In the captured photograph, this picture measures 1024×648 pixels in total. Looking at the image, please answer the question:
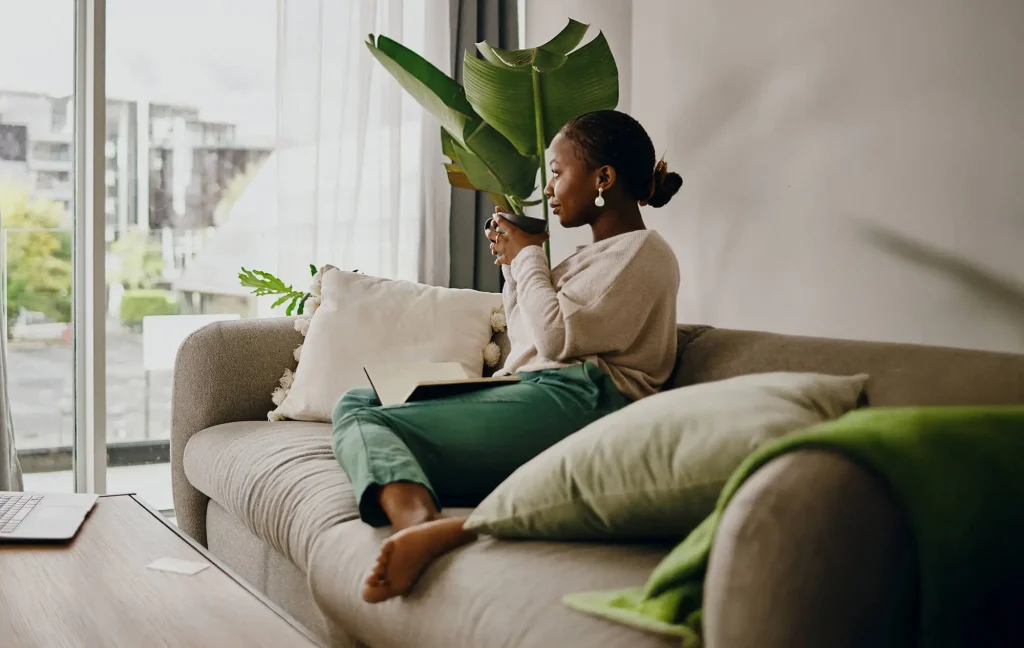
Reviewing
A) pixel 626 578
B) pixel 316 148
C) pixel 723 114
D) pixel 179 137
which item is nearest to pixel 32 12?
pixel 179 137

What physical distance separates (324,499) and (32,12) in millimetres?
2428

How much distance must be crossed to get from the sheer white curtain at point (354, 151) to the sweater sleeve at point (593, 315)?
5.84 ft

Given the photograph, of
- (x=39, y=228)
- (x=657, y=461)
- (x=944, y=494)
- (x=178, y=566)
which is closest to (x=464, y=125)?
(x=39, y=228)

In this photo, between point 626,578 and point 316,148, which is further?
point 316,148

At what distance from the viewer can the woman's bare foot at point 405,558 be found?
1.20 meters

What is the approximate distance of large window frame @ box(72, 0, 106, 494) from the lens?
315 cm

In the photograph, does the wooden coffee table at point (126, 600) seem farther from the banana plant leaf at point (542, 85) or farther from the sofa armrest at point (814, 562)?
the banana plant leaf at point (542, 85)

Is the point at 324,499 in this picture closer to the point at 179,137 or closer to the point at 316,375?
the point at 316,375

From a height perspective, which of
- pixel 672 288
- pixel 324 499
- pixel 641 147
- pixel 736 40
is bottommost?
pixel 324 499

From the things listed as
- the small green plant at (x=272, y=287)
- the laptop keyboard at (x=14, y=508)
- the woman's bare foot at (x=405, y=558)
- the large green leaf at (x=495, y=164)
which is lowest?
the laptop keyboard at (x=14, y=508)

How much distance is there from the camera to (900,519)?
0.77 m

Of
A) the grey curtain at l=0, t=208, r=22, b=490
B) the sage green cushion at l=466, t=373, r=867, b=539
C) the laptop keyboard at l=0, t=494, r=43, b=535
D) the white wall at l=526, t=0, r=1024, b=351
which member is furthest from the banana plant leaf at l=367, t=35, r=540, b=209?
the sage green cushion at l=466, t=373, r=867, b=539

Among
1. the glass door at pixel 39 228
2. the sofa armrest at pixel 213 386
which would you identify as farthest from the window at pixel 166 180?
the sofa armrest at pixel 213 386

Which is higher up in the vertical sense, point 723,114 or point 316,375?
point 723,114
